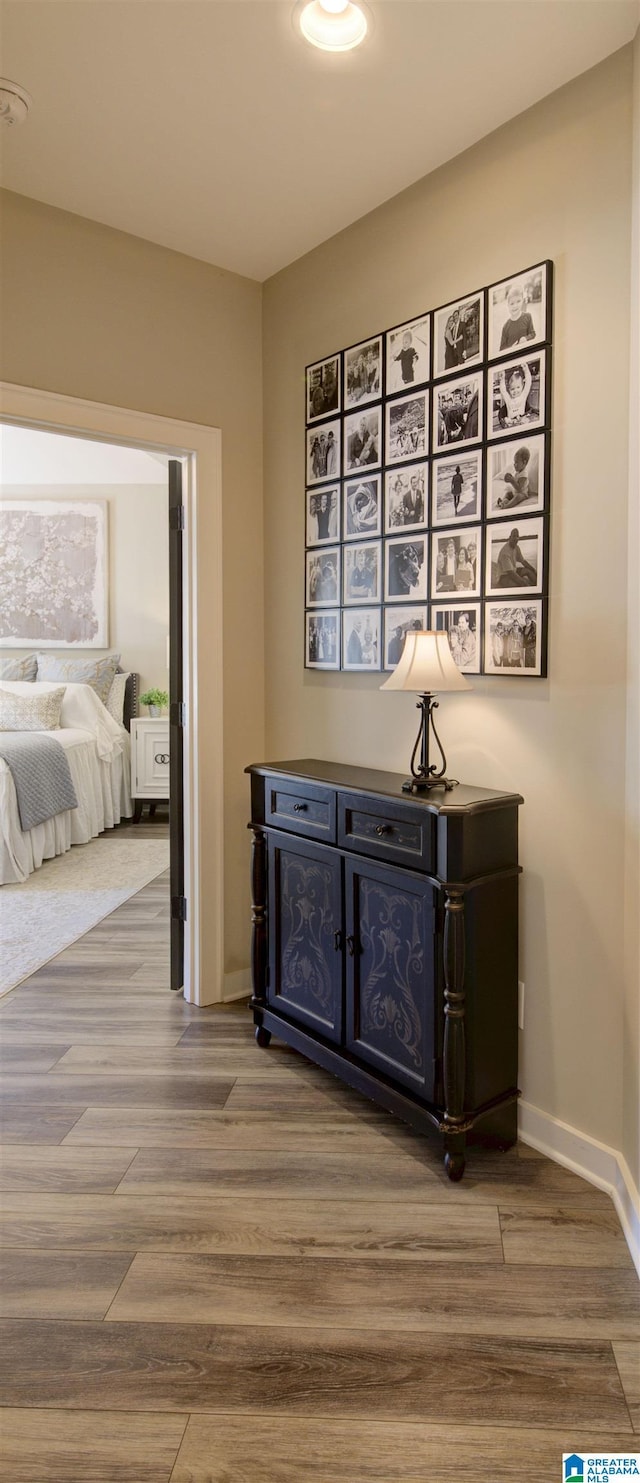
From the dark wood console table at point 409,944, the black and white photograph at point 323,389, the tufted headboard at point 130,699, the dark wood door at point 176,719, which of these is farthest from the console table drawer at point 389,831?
the tufted headboard at point 130,699

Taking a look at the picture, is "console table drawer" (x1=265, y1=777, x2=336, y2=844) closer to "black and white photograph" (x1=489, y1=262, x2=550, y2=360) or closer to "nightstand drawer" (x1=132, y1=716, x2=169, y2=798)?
"black and white photograph" (x1=489, y1=262, x2=550, y2=360)

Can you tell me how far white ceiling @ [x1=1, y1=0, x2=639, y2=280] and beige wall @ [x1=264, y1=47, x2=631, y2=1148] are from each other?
126mm

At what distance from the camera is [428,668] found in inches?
86.7

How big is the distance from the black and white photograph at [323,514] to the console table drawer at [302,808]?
89cm

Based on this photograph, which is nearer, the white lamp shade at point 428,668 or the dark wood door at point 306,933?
the white lamp shade at point 428,668

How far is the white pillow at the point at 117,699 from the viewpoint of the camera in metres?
6.90

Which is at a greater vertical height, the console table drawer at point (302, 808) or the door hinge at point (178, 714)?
the door hinge at point (178, 714)

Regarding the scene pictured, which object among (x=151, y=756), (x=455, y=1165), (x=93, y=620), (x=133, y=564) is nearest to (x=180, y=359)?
(x=455, y=1165)

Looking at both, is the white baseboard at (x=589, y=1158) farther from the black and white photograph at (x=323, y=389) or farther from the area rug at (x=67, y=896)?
the black and white photograph at (x=323, y=389)

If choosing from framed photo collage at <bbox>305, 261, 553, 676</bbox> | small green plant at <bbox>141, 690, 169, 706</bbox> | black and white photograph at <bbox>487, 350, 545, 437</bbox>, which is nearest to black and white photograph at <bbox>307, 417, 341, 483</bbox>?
framed photo collage at <bbox>305, 261, 553, 676</bbox>

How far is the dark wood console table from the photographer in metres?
2.11

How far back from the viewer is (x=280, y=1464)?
4.47 feet

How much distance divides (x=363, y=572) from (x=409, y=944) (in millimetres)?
1253

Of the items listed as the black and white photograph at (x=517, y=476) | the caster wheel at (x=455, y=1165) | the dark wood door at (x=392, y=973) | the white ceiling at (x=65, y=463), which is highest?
the white ceiling at (x=65, y=463)
